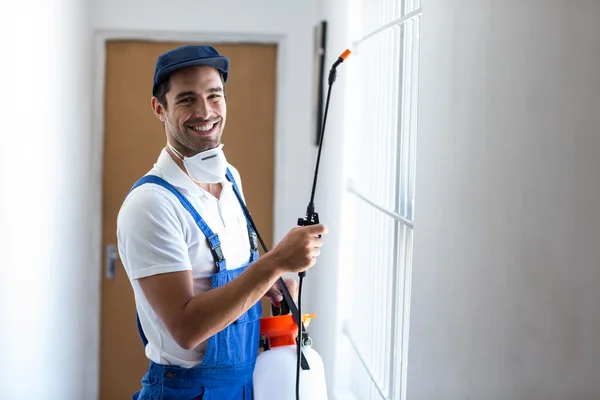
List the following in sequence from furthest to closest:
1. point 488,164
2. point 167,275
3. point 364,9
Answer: point 364,9 → point 167,275 → point 488,164

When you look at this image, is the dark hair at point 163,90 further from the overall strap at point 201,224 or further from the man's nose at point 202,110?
the overall strap at point 201,224

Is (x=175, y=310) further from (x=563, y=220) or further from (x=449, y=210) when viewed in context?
(x=563, y=220)

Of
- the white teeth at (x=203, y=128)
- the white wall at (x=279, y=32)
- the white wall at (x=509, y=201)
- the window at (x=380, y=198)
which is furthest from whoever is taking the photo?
the white wall at (x=279, y=32)

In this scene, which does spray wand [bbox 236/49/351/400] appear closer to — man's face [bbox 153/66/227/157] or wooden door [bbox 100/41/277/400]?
man's face [bbox 153/66/227/157]

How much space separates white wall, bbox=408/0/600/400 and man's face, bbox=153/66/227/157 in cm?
49

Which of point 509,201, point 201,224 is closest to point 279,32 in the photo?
point 201,224

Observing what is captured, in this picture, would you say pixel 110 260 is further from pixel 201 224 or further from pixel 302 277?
pixel 302 277

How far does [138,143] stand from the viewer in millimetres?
3260

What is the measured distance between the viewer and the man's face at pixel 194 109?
1.52 metres

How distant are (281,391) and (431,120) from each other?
0.70 m

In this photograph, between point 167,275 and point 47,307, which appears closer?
point 167,275

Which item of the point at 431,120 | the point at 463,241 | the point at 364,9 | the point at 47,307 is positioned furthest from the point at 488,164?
the point at 47,307

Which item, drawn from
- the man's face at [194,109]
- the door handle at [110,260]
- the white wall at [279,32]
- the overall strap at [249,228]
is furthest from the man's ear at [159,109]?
the door handle at [110,260]

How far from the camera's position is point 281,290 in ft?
5.33
